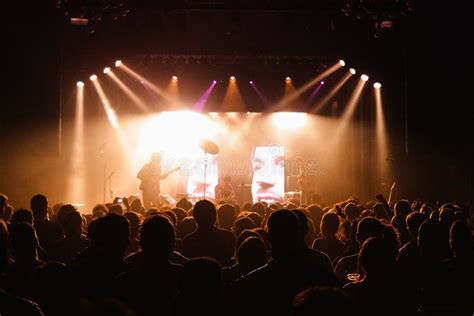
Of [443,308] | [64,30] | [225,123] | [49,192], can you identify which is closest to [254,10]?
[64,30]

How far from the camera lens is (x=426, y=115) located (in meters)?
16.5

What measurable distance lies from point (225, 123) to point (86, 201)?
23.7 ft

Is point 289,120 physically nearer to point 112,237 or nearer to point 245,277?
point 112,237

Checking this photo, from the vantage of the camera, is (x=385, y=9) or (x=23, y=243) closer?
(x=23, y=243)

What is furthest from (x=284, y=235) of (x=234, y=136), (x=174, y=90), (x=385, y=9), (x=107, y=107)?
(x=234, y=136)

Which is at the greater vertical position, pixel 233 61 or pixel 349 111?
pixel 233 61

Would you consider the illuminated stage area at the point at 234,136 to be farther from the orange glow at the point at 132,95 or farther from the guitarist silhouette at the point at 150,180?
the guitarist silhouette at the point at 150,180

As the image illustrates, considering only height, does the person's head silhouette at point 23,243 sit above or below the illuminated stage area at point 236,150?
below

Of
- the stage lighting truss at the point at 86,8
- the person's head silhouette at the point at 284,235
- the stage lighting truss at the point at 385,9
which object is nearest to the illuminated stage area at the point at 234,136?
the stage lighting truss at the point at 385,9

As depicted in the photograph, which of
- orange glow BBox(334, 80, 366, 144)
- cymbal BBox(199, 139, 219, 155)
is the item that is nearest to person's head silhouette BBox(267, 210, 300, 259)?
cymbal BBox(199, 139, 219, 155)

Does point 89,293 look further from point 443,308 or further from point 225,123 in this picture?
point 225,123

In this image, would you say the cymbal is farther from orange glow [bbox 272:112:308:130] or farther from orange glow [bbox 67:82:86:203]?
orange glow [bbox 272:112:308:130]

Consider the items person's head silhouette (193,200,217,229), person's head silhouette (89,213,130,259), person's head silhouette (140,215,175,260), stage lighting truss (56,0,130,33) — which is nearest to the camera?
person's head silhouette (140,215,175,260)

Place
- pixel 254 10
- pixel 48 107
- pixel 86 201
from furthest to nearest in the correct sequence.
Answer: pixel 86 201, pixel 48 107, pixel 254 10
